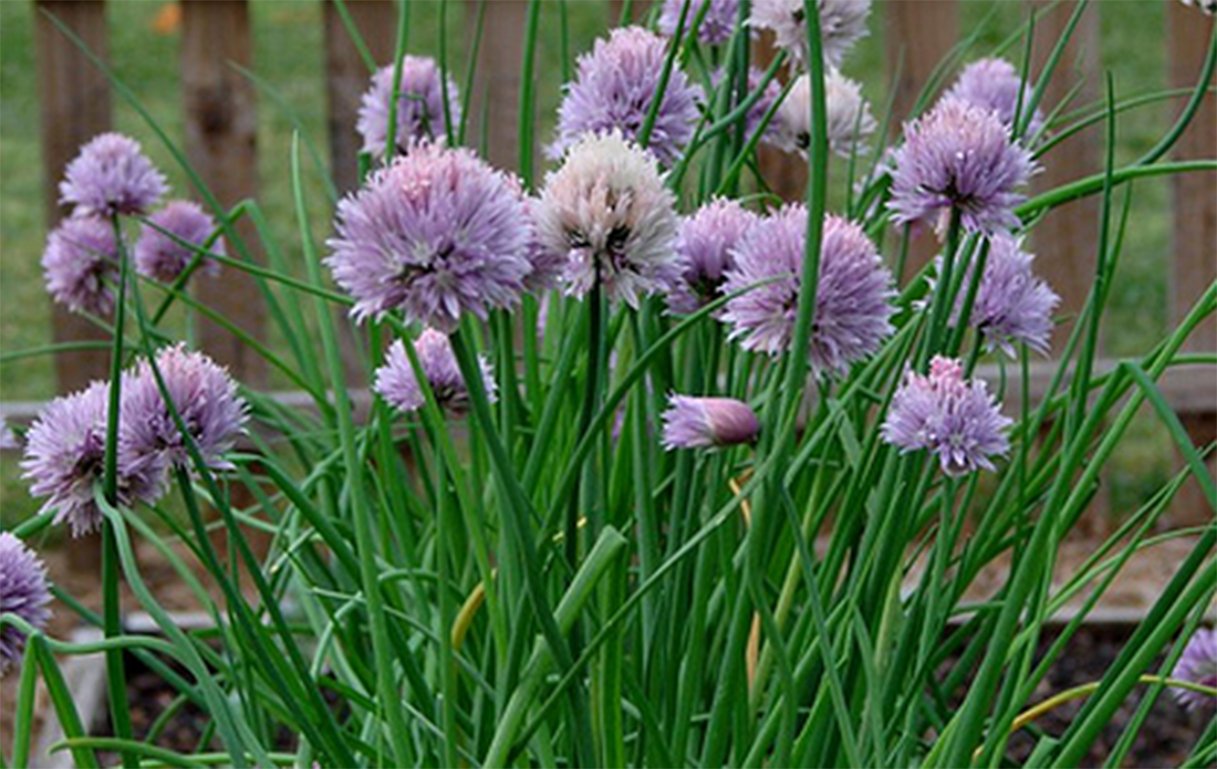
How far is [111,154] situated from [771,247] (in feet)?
2.99

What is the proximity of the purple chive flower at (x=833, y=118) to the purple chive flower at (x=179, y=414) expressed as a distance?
63cm

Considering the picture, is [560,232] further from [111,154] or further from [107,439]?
[111,154]

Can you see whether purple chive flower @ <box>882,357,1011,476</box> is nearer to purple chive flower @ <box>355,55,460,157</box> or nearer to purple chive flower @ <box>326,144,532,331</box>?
purple chive flower @ <box>326,144,532,331</box>

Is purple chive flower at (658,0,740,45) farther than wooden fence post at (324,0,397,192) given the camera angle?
No

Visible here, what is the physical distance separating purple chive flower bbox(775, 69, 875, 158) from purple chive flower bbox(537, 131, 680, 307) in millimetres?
624

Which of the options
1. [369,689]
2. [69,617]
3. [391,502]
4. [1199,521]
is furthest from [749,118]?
[1199,521]

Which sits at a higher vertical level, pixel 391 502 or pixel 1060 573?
pixel 391 502

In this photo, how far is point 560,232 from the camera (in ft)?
3.23

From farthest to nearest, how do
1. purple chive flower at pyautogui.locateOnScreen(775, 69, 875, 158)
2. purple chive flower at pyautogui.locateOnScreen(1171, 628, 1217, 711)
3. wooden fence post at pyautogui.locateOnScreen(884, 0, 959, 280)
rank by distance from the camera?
wooden fence post at pyautogui.locateOnScreen(884, 0, 959, 280)
purple chive flower at pyautogui.locateOnScreen(775, 69, 875, 158)
purple chive flower at pyautogui.locateOnScreen(1171, 628, 1217, 711)

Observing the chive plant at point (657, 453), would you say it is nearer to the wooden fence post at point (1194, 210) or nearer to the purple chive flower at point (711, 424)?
the purple chive flower at point (711, 424)

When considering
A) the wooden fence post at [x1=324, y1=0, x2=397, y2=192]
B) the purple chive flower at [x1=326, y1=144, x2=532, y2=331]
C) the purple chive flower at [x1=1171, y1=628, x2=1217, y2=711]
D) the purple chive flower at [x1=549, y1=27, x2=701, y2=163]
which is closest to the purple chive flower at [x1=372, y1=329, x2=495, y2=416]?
the purple chive flower at [x1=549, y1=27, x2=701, y2=163]

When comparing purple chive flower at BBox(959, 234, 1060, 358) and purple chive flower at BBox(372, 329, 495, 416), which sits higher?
purple chive flower at BBox(959, 234, 1060, 358)

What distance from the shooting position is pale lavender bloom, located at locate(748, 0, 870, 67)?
4.58ft

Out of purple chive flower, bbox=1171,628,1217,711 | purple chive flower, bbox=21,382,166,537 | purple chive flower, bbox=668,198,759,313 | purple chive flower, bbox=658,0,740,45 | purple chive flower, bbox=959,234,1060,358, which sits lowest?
purple chive flower, bbox=1171,628,1217,711
